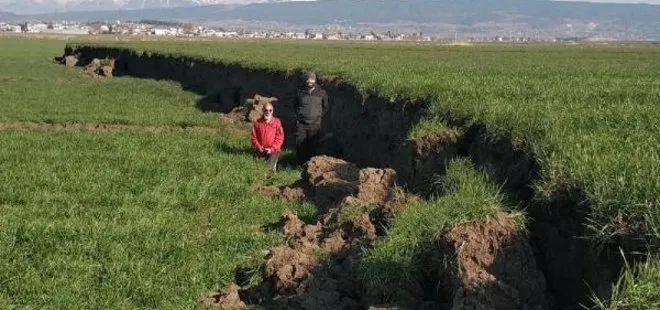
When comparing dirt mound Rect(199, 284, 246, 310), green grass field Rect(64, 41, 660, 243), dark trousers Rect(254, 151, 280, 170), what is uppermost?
green grass field Rect(64, 41, 660, 243)

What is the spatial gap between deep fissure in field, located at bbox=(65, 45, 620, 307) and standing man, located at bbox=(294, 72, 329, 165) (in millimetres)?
681

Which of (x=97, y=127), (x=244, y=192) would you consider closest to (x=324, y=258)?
(x=244, y=192)

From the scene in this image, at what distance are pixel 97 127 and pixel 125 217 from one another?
9.61m

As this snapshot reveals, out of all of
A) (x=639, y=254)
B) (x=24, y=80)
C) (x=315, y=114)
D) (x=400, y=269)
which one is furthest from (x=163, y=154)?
(x=24, y=80)

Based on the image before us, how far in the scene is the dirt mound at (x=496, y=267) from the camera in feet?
18.1

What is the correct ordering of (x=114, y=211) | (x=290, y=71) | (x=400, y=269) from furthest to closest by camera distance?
(x=290, y=71), (x=114, y=211), (x=400, y=269)

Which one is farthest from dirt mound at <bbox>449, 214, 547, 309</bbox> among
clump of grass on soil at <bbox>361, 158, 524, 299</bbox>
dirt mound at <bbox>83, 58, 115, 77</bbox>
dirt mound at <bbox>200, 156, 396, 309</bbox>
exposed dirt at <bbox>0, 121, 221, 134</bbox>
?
dirt mound at <bbox>83, 58, 115, 77</bbox>

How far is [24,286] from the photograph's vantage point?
7.11m

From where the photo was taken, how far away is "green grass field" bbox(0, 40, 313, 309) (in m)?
7.23

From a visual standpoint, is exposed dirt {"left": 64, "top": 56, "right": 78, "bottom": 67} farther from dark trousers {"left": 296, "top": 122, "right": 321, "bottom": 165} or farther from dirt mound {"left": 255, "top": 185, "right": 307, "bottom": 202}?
dirt mound {"left": 255, "top": 185, "right": 307, "bottom": 202}

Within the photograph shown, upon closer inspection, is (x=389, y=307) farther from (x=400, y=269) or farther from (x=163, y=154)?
(x=163, y=154)

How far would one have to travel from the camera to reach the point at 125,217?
9703 millimetres

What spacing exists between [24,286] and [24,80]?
28755 mm

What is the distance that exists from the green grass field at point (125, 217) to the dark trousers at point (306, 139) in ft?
3.44
